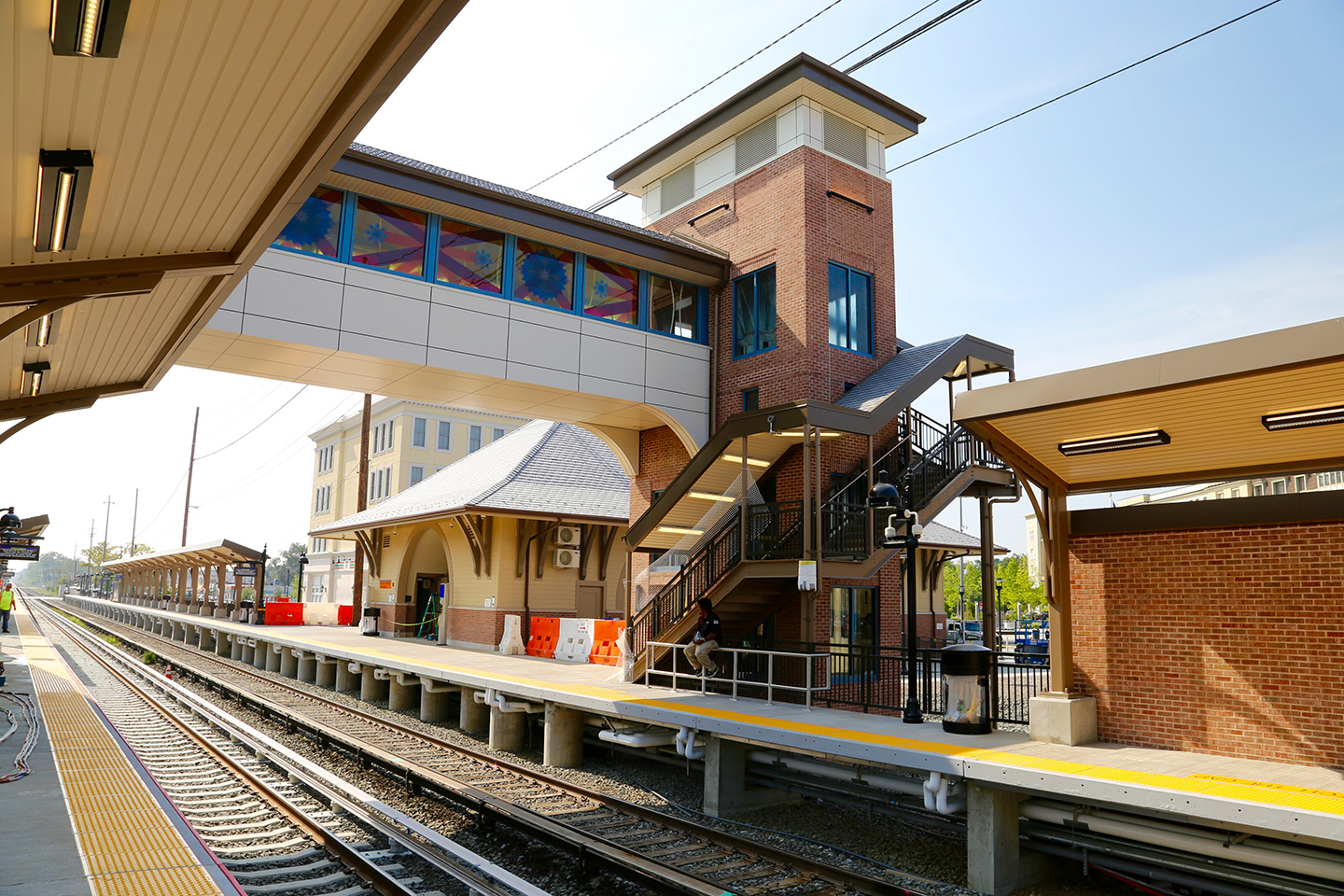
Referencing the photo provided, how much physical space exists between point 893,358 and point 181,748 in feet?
49.8

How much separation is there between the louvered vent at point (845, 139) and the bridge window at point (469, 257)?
7.19m

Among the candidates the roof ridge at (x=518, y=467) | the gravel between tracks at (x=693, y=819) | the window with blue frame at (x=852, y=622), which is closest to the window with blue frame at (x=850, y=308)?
the window with blue frame at (x=852, y=622)

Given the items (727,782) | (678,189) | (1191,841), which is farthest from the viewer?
(678,189)

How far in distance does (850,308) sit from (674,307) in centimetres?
377

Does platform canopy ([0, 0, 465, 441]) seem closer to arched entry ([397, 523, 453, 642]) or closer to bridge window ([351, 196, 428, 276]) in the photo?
bridge window ([351, 196, 428, 276])

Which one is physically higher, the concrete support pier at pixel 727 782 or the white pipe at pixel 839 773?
the white pipe at pixel 839 773

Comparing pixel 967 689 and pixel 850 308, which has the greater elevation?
pixel 850 308

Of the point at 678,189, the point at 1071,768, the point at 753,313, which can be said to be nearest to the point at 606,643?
the point at 753,313

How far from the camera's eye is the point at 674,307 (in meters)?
19.9

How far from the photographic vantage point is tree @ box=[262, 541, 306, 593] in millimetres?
150500

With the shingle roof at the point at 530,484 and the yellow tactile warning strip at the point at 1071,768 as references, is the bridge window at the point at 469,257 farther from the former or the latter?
the shingle roof at the point at 530,484

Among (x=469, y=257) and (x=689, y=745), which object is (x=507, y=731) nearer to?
(x=689, y=745)

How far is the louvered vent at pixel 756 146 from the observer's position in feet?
63.7

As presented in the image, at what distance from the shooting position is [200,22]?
181 inches
